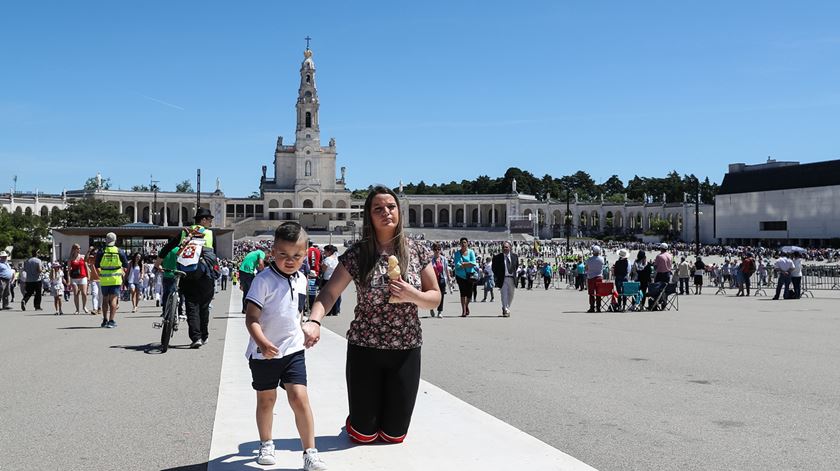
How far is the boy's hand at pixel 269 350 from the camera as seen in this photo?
4.57m

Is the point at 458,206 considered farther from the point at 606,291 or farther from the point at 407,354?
the point at 407,354

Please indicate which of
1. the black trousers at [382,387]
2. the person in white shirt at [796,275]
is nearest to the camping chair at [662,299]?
the person in white shirt at [796,275]

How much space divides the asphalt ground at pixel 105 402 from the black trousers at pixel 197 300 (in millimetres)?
303

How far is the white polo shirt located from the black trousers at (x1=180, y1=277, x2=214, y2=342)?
566 cm

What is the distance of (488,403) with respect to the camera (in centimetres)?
670

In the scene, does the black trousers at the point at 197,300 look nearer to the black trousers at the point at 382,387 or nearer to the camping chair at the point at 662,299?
the black trousers at the point at 382,387

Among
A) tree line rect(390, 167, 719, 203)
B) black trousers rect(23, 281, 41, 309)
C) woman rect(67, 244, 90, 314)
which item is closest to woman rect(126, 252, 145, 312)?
woman rect(67, 244, 90, 314)

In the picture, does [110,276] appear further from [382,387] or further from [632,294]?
[632,294]

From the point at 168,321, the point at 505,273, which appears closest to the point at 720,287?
the point at 505,273

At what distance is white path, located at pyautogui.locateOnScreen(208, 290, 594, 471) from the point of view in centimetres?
471

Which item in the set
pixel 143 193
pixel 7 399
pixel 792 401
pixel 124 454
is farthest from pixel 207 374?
pixel 143 193

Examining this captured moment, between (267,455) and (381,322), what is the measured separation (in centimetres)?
103

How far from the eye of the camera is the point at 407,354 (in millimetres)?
4992

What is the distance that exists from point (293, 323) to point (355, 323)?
0.45 m
